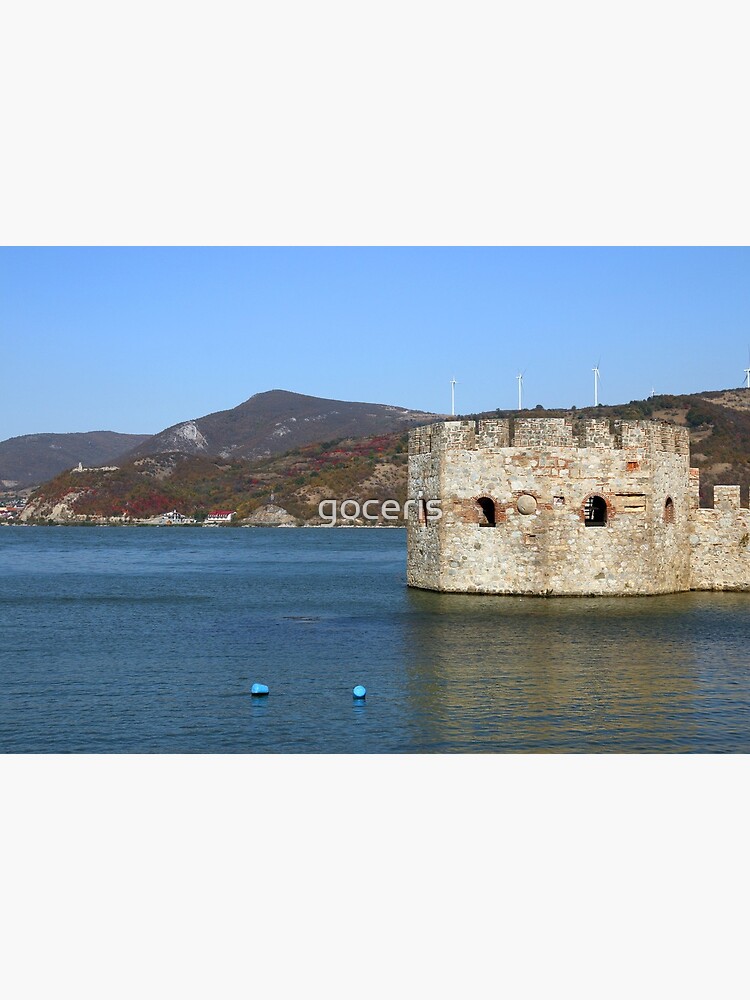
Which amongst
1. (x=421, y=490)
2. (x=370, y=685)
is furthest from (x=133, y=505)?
(x=370, y=685)

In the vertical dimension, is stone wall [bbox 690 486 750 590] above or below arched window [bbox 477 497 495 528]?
below

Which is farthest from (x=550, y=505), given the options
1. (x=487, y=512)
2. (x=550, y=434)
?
(x=487, y=512)

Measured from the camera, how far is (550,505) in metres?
22.6

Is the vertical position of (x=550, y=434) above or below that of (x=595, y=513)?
above

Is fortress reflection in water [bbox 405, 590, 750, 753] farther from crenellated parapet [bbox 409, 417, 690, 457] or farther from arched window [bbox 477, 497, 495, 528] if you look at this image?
→ crenellated parapet [bbox 409, 417, 690, 457]

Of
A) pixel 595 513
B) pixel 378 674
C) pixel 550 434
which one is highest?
pixel 550 434

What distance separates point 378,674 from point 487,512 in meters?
10.2

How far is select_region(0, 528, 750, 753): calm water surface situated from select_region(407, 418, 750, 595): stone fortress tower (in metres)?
0.68

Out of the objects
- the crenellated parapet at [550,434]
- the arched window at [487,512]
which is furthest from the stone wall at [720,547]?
the arched window at [487,512]

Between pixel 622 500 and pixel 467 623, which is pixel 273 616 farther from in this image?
pixel 622 500

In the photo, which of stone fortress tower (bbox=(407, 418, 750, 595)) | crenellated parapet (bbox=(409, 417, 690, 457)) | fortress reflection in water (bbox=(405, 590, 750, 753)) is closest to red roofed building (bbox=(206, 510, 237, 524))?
stone fortress tower (bbox=(407, 418, 750, 595))

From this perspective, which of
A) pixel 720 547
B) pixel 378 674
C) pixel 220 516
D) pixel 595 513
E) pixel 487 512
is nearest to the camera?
pixel 378 674

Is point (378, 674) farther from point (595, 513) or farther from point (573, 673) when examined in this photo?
point (595, 513)

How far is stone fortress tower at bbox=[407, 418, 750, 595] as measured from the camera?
22.7 meters
